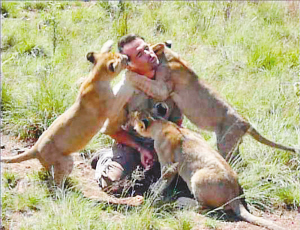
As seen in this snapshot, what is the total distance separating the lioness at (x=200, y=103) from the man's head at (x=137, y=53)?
0.84ft

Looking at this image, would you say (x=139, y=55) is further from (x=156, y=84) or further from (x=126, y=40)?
(x=156, y=84)

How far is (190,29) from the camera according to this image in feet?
32.3

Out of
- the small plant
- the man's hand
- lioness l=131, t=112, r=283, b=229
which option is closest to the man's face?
lioness l=131, t=112, r=283, b=229

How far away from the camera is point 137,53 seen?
533 centimetres

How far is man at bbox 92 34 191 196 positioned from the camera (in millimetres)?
5340

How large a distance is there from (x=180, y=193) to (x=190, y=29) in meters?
4.99

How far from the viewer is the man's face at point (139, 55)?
210 inches

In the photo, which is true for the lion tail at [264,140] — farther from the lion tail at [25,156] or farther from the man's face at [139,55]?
the lion tail at [25,156]

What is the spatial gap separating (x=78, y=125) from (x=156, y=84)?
846mm

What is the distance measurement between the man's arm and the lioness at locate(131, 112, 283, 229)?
0.28 metres

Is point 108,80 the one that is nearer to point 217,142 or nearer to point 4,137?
point 217,142

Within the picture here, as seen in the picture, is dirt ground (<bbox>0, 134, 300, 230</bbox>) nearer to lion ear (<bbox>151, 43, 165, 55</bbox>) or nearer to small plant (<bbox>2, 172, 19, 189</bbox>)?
small plant (<bbox>2, 172, 19, 189</bbox>)

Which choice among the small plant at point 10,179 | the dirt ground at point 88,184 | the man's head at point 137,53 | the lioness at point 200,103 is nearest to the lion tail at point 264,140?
the lioness at point 200,103

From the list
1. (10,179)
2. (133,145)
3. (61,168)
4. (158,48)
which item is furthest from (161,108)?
(10,179)
